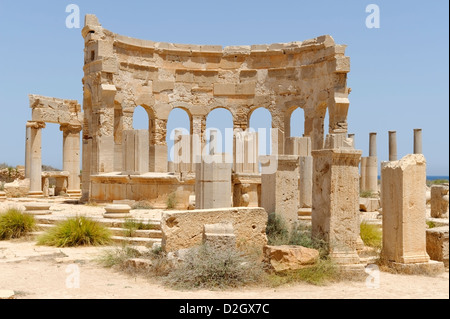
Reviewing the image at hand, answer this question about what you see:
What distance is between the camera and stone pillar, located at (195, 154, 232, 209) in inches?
396

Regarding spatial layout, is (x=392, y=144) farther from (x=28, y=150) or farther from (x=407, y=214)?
(x=407, y=214)

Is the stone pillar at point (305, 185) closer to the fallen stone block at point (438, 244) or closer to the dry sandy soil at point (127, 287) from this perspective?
the fallen stone block at point (438, 244)

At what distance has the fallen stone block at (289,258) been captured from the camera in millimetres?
A: 6586

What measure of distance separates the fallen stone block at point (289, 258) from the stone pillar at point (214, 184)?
338 centimetres

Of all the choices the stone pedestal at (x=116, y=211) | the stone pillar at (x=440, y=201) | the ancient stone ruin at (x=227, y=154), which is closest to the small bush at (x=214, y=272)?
the ancient stone ruin at (x=227, y=154)

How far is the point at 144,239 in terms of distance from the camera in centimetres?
957

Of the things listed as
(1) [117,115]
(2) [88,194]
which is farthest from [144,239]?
(1) [117,115]

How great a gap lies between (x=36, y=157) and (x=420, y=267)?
17398 mm

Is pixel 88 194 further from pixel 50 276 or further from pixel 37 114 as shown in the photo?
pixel 50 276

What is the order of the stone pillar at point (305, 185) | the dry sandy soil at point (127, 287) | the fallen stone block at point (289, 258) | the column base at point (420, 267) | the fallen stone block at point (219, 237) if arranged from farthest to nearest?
the stone pillar at point (305, 185)
the column base at point (420, 267)
the fallen stone block at point (219, 237)
the fallen stone block at point (289, 258)
the dry sandy soil at point (127, 287)

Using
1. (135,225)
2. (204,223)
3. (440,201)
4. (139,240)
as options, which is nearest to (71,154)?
(135,225)

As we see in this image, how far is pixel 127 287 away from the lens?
20.6 ft

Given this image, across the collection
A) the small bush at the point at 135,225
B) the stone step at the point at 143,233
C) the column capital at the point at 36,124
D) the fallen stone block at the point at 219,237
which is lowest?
the stone step at the point at 143,233

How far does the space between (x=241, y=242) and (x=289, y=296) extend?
1967mm
